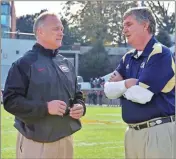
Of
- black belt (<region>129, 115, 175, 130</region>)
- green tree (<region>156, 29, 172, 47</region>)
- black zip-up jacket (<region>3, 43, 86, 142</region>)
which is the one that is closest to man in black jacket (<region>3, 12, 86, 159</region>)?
black zip-up jacket (<region>3, 43, 86, 142</region>)

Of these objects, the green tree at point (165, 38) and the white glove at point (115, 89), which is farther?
the green tree at point (165, 38)

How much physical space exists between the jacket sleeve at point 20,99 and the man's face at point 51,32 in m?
0.27

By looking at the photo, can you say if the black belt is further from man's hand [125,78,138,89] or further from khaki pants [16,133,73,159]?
khaki pants [16,133,73,159]

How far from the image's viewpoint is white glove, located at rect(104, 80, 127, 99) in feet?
11.5

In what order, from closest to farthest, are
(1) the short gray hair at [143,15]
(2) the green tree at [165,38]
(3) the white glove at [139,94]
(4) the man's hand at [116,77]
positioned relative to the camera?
(3) the white glove at [139,94], (1) the short gray hair at [143,15], (4) the man's hand at [116,77], (2) the green tree at [165,38]

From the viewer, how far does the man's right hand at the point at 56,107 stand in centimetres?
338

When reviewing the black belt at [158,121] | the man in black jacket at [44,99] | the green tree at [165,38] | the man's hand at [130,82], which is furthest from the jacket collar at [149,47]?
the green tree at [165,38]

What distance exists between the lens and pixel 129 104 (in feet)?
11.4

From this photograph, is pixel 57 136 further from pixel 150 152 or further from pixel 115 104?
pixel 115 104

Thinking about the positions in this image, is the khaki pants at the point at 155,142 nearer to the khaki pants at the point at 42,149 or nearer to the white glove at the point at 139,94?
the white glove at the point at 139,94

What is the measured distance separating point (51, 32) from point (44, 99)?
0.51 meters

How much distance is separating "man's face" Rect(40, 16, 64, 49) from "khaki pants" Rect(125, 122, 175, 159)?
0.90 m

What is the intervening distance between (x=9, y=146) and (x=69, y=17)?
20.3m

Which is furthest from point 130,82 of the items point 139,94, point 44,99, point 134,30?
point 44,99
